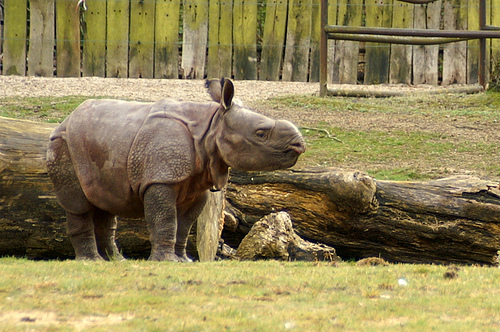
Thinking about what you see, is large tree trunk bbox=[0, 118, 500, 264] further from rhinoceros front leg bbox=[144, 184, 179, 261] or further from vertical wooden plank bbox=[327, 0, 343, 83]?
vertical wooden plank bbox=[327, 0, 343, 83]

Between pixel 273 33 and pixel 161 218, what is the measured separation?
421 inches

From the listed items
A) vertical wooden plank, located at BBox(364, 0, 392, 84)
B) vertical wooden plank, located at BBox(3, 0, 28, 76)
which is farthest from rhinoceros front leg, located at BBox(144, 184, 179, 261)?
vertical wooden plank, located at BBox(364, 0, 392, 84)

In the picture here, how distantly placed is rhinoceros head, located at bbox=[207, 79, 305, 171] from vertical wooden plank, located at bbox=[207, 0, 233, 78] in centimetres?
996

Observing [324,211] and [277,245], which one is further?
[324,211]

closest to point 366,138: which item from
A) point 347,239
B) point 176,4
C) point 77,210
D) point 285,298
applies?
point 347,239

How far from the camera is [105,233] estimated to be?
7504mm

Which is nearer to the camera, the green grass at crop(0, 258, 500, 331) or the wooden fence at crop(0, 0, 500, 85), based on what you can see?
the green grass at crop(0, 258, 500, 331)

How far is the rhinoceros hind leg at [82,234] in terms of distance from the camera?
710cm

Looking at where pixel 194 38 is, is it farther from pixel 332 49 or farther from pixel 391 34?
pixel 391 34

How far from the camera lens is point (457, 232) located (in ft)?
28.4

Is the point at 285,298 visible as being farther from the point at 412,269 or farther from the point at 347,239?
the point at 347,239

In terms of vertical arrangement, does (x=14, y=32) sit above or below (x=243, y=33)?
below

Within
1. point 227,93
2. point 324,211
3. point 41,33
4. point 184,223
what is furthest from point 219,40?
point 227,93

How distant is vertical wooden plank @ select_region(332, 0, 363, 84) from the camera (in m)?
16.7
